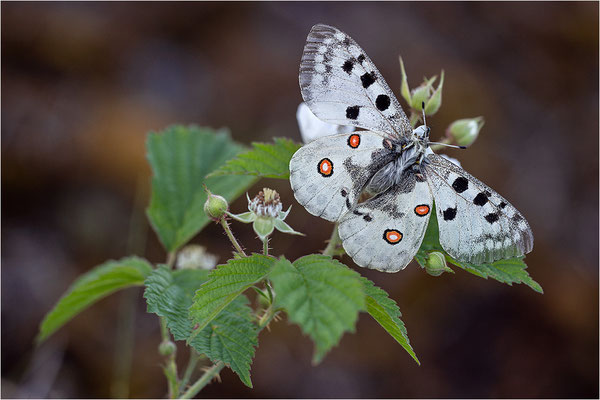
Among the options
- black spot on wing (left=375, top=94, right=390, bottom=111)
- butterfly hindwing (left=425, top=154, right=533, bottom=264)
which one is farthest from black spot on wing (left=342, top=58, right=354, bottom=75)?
butterfly hindwing (left=425, top=154, right=533, bottom=264)

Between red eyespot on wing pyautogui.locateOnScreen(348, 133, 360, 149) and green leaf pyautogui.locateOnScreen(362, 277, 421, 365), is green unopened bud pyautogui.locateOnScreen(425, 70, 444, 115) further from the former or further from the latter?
green leaf pyautogui.locateOnScreen(362, 277, 421, 365)

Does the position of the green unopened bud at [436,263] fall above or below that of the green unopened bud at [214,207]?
below

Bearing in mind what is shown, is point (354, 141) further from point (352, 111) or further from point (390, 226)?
point (390, 226)

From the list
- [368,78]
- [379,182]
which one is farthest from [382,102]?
[379,182]

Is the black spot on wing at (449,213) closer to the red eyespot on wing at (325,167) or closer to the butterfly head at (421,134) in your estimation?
the butterfly head at (421,134)

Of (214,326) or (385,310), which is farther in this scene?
(214,326)

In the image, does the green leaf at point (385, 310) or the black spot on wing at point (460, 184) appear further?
the black spot on wing at point (460, 184)

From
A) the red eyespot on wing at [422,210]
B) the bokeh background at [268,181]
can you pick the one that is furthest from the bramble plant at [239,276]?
the bokeh background at [268,181]
